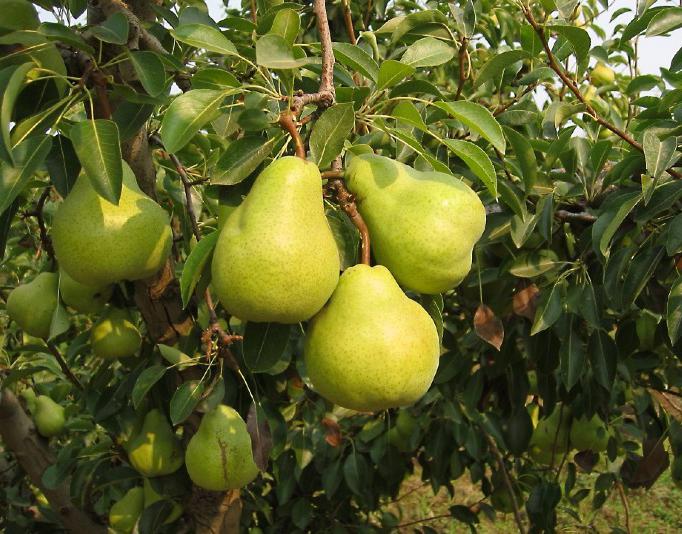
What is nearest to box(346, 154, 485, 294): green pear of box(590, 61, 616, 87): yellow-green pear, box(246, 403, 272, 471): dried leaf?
box(246, 403, 272, 471): dried leaf

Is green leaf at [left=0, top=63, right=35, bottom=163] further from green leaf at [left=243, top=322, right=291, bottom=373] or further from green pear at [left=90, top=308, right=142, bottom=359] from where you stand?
green pear at [left=90, top=308, right=142, bottom=359]

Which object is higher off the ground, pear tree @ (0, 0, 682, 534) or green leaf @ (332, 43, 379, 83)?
green leaf @ (332, 43, 379, 83)

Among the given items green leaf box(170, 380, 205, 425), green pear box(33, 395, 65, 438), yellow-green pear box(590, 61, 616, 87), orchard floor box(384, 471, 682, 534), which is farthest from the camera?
orchard floor box(384, 471, 682, 534)

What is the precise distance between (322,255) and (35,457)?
67.7 inches

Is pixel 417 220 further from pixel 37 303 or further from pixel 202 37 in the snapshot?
pixel 37 303

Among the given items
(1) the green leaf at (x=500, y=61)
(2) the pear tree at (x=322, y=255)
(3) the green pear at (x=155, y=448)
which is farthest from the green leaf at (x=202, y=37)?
(3) the green pear at (x=155, y=448)

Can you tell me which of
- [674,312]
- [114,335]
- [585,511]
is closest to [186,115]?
[114,335]

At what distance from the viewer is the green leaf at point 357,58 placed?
985 mm

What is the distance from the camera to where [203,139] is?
5.39ft

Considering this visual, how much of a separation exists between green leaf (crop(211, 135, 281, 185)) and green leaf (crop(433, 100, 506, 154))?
254 mm

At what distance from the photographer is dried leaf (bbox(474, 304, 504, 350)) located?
4.33ft

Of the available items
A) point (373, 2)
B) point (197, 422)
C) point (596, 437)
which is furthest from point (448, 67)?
point (197, 422)

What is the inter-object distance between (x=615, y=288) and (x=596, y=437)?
3.34ft

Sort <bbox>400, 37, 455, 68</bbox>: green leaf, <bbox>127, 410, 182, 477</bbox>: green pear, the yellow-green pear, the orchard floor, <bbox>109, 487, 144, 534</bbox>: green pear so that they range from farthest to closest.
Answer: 1. the orchard floor
2. the yellow-green pear
3. <bbox>109, 487, 144, 534</bbox>: green pear
4. <bbox>127, 410, 182, 477</bbox>: green pear
5. <bbox>400, 37, 455, 68</bbox>: green leaf
